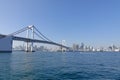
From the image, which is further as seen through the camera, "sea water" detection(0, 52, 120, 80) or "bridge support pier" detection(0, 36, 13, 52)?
"bridge support pier" detection(0, 36, 13, 52)

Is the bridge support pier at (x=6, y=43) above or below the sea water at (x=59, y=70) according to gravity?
above

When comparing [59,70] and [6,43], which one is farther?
[6,43]

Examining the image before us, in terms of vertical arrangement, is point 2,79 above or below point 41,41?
below

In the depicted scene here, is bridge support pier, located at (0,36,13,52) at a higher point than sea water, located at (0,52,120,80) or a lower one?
higher

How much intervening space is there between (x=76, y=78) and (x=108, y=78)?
2779mm

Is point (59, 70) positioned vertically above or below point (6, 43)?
below

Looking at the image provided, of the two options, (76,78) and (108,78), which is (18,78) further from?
(108,78)

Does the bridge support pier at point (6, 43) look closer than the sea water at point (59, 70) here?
No

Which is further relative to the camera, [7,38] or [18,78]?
[7,38]

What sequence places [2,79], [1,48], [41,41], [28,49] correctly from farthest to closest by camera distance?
[28,49] < [41,41] < [1,48] < [2,79]

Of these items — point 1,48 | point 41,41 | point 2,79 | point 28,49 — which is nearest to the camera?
point 2,79

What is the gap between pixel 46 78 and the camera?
15914mm

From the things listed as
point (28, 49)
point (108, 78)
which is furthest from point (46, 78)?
point (28, 49)

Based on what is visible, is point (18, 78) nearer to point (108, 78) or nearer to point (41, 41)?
point (108, 78)
